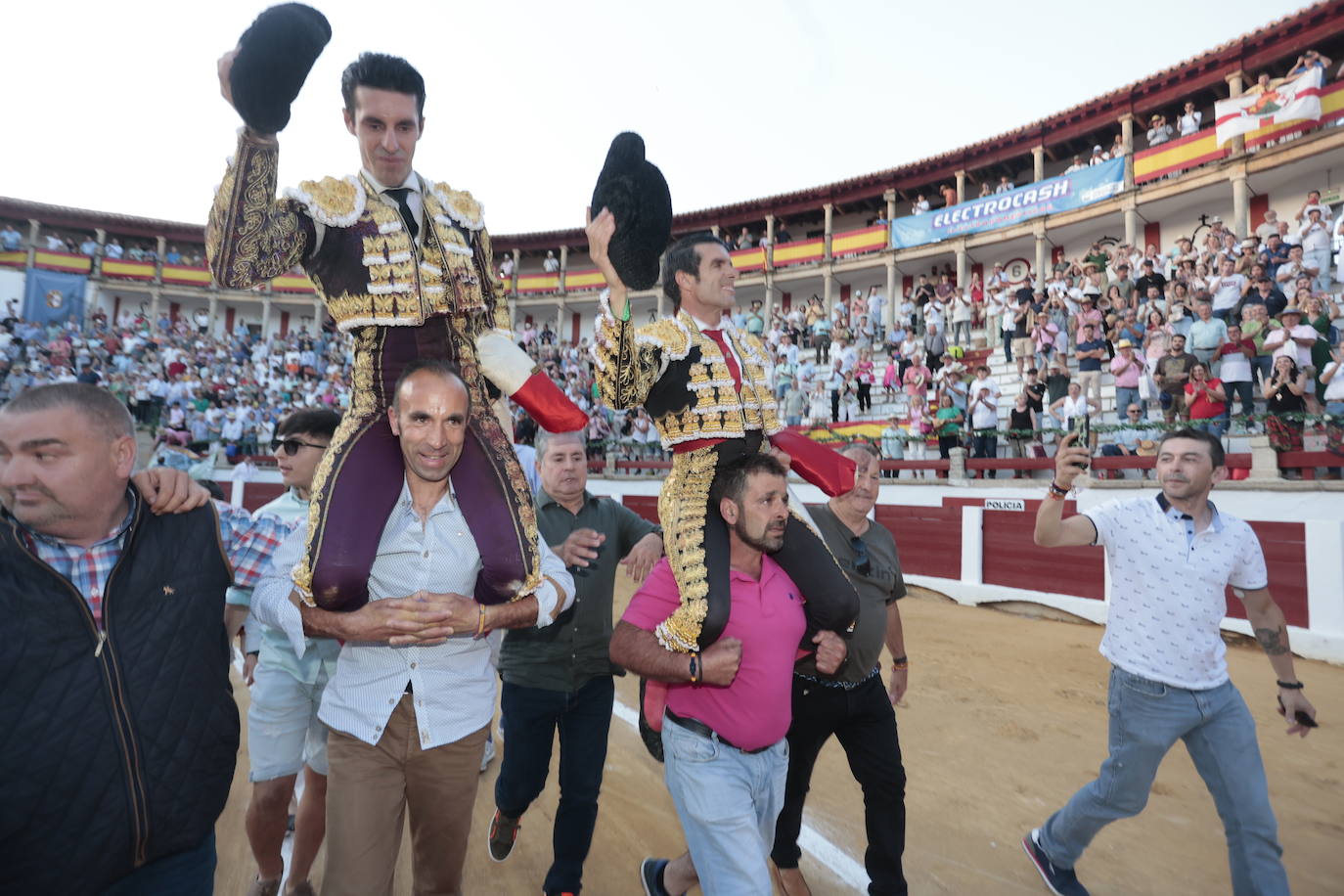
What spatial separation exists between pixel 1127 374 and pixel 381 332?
406 inches

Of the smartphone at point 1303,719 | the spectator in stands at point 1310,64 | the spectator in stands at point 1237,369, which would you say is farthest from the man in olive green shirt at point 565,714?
the spectator in stands at point 1310,64

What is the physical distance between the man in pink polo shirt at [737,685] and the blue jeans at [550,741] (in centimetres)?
77

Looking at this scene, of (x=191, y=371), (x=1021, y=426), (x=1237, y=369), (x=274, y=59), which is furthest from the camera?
(x=191, y=371)

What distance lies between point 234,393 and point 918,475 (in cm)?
2087

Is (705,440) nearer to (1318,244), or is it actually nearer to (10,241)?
(1318,244)

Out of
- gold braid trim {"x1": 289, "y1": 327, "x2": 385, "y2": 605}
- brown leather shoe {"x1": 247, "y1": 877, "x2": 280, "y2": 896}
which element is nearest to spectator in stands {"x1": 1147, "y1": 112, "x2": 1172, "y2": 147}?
gold braid trim {"x1": 289, "y1": 327, "x2": 385, "y2": 605}

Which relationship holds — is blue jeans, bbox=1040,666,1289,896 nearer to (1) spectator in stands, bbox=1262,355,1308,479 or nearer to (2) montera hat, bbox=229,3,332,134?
(2) montera hat, bbox=229,3,332,134

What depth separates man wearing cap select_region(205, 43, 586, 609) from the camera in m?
1.92

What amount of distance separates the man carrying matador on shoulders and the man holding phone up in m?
1.08

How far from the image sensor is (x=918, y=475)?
11477 millimetres

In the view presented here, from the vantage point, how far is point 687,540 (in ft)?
7.95

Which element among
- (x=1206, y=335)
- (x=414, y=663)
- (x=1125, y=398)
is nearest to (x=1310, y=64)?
(x=1206, y=335)

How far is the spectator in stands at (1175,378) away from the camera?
8.97 metres

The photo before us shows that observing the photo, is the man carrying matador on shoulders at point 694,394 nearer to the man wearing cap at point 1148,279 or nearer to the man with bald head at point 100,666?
the man with bald head at point 100,666
